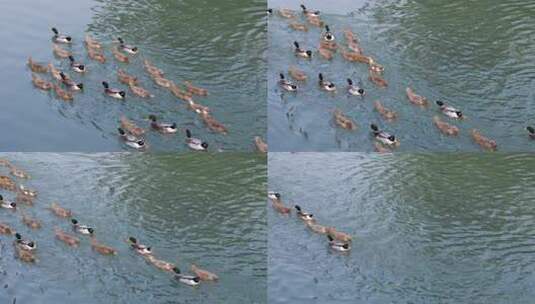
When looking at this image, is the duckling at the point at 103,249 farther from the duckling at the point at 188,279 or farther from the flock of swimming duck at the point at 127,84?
the flock of swimming duck at the point at 127,84

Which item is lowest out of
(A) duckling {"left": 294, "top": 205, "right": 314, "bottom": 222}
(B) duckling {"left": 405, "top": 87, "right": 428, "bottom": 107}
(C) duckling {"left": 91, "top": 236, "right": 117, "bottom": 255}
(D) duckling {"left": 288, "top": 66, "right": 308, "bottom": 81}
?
(C) duckling {"left": 91, "top": 236, "right": 117, "bottom": 255}

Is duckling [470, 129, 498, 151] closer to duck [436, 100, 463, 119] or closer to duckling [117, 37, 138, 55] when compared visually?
duck [436, 100, 463, 119]

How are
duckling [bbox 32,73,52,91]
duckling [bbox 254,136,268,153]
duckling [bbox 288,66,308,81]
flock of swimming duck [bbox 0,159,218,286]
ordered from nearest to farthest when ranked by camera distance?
flock of swimming duck [bbox 0,159,218,286] < duckling [bbox 254,136,268,153] < duckling [bbox 32,73,52,91] < duckling [bbox 288,66,308,81]

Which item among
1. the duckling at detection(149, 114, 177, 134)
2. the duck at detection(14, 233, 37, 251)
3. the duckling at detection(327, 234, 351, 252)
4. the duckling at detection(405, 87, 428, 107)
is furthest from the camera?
the duckling at detection(405, 87, 428, 107)

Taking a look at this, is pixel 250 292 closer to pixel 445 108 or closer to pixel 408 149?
pixel 408 149

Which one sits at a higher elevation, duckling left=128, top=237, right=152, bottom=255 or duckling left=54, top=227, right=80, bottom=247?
duckling left=54, top=227, right=80, bottom=247

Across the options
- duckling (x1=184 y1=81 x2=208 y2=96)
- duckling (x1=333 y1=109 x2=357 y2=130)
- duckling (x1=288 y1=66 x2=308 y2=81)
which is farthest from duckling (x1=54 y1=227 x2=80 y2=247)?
duckling (x1=288 y1=66 x2=308 y2=81)

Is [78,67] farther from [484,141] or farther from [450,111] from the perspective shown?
[484,141]

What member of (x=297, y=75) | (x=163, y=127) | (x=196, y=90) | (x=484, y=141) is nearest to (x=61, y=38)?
(x=196, y=90)
